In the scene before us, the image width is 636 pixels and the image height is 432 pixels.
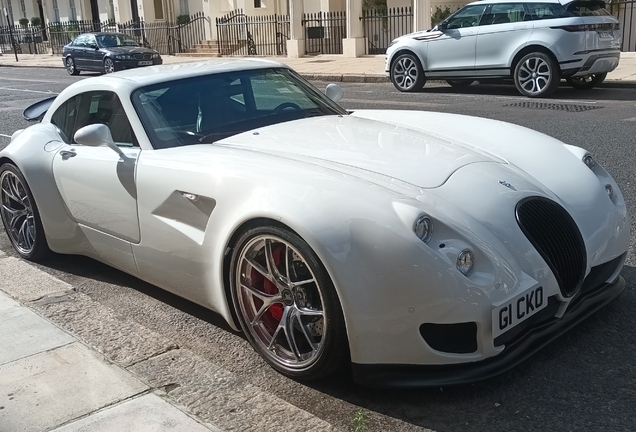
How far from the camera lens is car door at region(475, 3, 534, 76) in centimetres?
1266

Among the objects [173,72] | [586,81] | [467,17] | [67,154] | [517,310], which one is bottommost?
[586,81]

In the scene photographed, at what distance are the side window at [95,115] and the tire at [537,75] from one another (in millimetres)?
9506

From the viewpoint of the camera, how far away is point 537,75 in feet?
41.1

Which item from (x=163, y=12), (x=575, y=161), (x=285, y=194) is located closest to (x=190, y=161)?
(x=285, y=194)

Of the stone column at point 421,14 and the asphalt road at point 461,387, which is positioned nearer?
the asphalt road at point 461,387

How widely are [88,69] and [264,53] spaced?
7101 millimetres

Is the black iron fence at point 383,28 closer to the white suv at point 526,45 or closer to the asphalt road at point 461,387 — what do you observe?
the white suv at point 526,45

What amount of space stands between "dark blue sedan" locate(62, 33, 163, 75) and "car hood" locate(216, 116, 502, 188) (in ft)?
67.9

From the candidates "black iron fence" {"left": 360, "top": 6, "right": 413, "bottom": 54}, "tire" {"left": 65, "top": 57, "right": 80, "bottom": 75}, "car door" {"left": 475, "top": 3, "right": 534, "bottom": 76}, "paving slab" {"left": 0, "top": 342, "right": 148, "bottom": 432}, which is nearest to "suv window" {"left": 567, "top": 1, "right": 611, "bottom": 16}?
"car door" {"left": 475, "top": 3, "right": 534, "bottom": 76}

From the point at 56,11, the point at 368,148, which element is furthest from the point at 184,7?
the point at 368,148

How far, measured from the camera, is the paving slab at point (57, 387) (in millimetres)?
2982


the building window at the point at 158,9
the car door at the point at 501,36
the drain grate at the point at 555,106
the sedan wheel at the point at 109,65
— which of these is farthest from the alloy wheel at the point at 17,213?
the building window at the point at 158,9

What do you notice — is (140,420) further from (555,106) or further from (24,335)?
(555,106)

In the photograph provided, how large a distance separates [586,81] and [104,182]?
37.7ft
